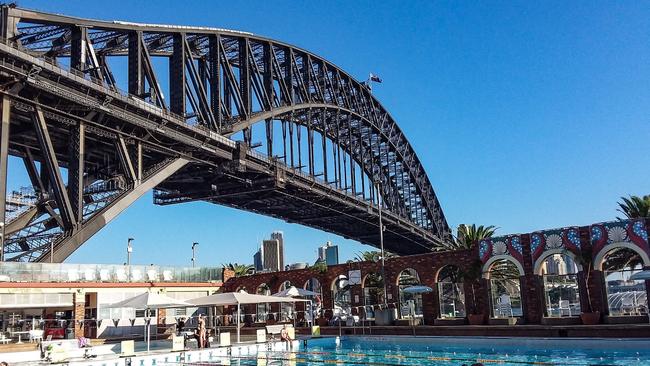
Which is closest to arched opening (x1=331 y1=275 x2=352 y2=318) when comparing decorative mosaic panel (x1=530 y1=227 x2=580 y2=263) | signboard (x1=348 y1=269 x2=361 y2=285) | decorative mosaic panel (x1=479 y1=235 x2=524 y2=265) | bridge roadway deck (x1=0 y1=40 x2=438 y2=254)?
signboard (x1=348 y1=269 x2=361 y2=285)

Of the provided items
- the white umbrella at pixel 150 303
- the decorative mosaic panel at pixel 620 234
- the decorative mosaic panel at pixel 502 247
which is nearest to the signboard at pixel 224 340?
the white umbrella at pixel 150 303

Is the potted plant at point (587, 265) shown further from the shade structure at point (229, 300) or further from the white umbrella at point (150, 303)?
the white umbrella at point (150, 303)

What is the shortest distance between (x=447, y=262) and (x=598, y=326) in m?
10.5

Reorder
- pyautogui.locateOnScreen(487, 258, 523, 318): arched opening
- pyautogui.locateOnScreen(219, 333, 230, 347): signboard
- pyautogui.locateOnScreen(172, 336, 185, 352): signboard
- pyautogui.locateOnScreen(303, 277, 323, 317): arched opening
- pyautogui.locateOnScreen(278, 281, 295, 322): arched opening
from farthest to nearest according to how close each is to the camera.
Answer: pyautogui.locateOnScreen(278, 281, 295, 322): arched opening < pyautogui.locateOnScreen(303, 277, 323, 317): arched opening < pyautogui.locateOnScreen(487, 258, 523, 318): arched opening < pyautogui.locateOnScreen(219, 333, 230, 347): signboard < pyautogui.locateOnScreen(172, 336, 185, 352): signboard

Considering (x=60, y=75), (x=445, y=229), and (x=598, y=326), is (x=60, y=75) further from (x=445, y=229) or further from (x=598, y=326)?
(x=445, y=229)

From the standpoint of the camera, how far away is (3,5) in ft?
97.0

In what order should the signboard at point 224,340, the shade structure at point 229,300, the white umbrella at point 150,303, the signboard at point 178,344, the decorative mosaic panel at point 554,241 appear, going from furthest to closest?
the decorative mosaic panel at point 554,241 < the shade structure at point 229,300 < the signboard at point 224,340 < the white umbrella at point 150,303 < the signboard at point 178,344

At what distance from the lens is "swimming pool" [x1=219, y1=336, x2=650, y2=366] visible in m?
22.9

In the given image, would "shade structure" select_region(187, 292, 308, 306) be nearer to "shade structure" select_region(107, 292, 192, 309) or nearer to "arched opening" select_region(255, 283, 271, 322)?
"shade structure" select_region(107, 292, 192, 309)

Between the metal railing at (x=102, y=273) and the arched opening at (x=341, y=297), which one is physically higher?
the metal railing at (x=102, y=273)

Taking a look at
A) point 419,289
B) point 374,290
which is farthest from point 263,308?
point 419,289

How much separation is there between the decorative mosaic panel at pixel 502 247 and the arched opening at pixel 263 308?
1811 cm

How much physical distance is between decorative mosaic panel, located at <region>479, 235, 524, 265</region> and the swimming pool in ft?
18.5

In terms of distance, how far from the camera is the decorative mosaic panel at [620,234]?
2906 cm
